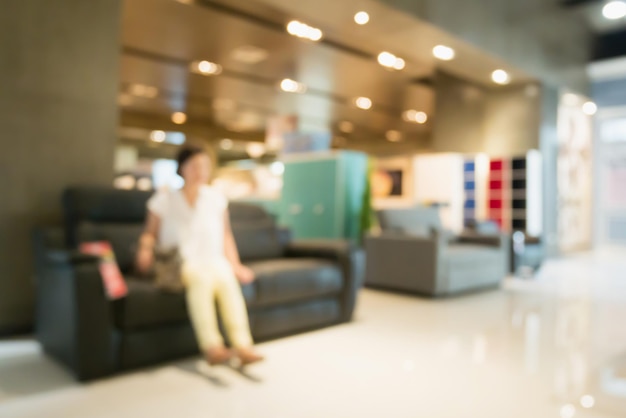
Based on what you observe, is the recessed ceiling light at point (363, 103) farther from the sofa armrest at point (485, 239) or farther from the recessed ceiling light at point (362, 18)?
the sofa armrest at point (485, 239)

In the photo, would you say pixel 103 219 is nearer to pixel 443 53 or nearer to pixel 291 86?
pixel 443 53

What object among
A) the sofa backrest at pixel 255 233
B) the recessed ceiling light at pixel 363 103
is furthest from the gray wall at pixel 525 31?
the recessed ceiling light at pixel 363 103

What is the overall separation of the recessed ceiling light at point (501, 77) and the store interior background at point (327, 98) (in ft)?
0.31

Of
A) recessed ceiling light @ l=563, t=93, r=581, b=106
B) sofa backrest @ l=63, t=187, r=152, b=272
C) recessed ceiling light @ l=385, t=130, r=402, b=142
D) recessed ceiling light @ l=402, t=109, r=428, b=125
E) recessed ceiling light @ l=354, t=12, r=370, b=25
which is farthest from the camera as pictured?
recessed ceiling light @ l=385, t=130, r=402, b=142

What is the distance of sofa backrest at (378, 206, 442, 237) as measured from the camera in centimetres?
530

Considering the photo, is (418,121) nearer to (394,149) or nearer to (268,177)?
(394,149)

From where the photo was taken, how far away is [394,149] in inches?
693

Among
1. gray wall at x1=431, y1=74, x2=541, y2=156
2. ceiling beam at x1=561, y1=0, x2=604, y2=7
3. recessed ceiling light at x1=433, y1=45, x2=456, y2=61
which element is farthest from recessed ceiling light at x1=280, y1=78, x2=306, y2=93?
ceiling beam at x1=561, y1=0, x2=604, y2=7

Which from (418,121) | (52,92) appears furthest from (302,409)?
(418,121)

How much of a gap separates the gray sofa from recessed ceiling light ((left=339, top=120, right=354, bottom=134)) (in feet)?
28.7

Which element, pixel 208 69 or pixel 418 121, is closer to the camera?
pixel 208 69

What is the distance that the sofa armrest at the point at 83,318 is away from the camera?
2.30 meters

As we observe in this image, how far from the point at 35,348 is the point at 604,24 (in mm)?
10545

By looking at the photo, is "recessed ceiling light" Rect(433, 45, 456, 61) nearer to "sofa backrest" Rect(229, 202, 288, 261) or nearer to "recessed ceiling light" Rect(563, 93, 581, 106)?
"recessed ceiling light" Rect(563, 93, 581, 106)
